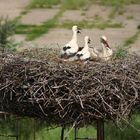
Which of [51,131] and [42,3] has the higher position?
[51,131]

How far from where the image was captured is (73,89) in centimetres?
547

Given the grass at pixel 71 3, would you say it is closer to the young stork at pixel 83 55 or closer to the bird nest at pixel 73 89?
the young stork at pixel 83 55

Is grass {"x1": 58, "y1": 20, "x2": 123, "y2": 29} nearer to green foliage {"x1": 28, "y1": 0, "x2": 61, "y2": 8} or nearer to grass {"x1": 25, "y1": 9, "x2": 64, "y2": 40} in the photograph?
grass {"x1": 25, "y1": 9, "x2": 64, "y2": 40}

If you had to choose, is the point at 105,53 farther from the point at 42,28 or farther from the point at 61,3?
the point at 61,3

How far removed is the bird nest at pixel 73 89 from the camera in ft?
18.0

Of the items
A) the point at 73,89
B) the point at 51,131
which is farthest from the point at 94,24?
the point at 73,89

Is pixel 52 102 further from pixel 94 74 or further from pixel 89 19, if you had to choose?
pixel 89 19

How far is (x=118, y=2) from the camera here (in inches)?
854

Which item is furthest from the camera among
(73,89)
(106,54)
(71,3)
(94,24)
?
(71,3)

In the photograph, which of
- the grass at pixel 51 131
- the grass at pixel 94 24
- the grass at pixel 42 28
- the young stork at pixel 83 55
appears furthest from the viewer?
the grass at pixel 94 24

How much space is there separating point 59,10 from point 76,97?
1530 centimetres

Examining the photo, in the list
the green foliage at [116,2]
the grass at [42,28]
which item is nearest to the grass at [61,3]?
the green foliage at [116,2]

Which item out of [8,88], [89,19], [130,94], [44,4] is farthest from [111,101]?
[44,4]

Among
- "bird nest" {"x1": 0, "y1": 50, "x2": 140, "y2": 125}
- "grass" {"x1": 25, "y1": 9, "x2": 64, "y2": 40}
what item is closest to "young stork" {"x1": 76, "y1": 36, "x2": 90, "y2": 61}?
"bird nest" {"x1": 0, "y1": 50, "x2": 140, "y2": 125}
